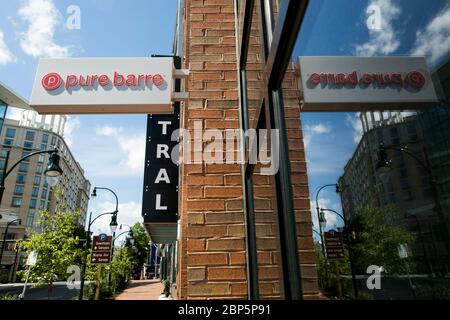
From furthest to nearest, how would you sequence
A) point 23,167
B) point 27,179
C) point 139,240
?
point 23,167
point 27,179
point 139,240

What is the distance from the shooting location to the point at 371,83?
727 mm

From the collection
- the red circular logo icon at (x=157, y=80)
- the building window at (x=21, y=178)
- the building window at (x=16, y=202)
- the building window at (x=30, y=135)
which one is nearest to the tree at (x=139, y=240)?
the building window at (x=16, y=202)

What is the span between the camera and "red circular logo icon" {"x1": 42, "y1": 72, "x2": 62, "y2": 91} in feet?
9.68

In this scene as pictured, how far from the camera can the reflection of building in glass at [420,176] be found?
551mm

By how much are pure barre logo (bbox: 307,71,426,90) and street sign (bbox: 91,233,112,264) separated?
52.3ft

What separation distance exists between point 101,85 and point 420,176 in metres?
2.93

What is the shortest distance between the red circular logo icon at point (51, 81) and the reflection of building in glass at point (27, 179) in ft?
226

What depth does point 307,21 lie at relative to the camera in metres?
1.17

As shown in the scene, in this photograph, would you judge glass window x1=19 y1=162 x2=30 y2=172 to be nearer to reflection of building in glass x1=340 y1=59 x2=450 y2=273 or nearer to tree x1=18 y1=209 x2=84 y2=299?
tree x1=18 y1=209 x2=84 y2=299

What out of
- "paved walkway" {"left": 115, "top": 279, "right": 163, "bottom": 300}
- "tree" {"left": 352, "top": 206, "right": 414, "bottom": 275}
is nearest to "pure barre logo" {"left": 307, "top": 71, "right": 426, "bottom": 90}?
"tree" {"left": 352, "top": 206, "right": 414, "bottom": 275}

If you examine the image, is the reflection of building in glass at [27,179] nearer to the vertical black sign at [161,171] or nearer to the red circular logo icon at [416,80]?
the vertical black sign at [161,171]
